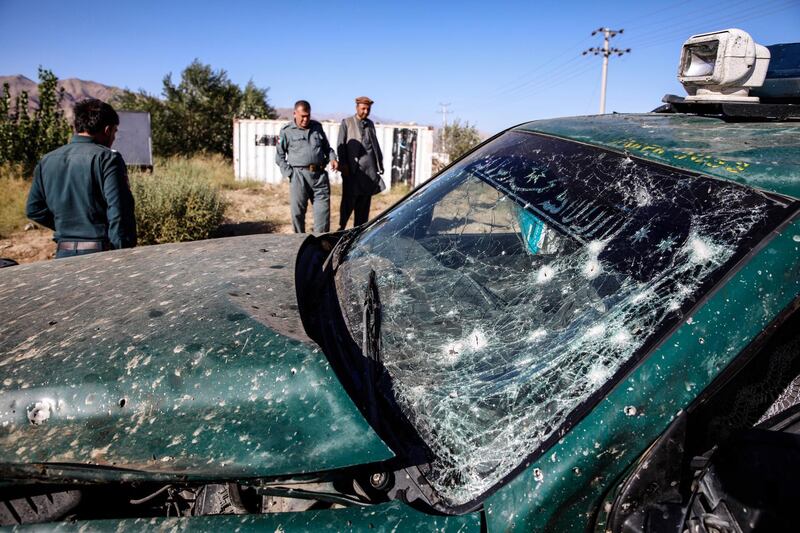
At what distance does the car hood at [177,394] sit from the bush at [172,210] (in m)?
7.26

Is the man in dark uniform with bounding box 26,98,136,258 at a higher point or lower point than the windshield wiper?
higher

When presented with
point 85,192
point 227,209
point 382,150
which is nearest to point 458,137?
point 382,150

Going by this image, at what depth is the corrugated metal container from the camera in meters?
16.1

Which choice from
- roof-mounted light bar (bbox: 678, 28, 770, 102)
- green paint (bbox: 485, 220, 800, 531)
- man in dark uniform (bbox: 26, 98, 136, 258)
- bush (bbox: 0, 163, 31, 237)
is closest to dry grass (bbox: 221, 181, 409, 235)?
bush (bbox: 0, 163, 31, 237)

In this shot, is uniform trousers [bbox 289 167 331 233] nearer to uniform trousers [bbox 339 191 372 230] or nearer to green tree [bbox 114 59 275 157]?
uniform trousers [bbox 339 191 372 230]

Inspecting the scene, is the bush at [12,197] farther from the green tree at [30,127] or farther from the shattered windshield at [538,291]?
the shattered windshield at [538,291]

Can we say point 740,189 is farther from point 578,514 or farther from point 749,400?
point 578,514

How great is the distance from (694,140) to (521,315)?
0.69 m

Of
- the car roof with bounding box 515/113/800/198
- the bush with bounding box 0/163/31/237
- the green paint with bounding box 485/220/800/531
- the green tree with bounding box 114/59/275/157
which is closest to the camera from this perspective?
the green paint with bounding box 485/220/800/531

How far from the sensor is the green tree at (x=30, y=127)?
37.2 ft

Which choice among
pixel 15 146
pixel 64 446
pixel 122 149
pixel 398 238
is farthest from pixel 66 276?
pixel 15 146

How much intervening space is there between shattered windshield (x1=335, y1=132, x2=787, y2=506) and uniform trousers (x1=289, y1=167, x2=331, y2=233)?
5.02m

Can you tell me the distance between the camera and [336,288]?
165 cm

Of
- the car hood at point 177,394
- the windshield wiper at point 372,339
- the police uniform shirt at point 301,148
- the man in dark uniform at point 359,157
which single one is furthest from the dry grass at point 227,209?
the car hood at point 177,394
